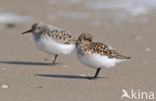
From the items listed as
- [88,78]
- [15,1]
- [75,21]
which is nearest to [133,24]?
[75,21]

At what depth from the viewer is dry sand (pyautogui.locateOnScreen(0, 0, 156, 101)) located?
7.31 m

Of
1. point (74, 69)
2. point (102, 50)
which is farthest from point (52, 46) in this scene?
point (102, 50)

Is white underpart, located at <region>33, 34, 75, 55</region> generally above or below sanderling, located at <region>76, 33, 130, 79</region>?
below

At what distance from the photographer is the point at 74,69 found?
31.2ft

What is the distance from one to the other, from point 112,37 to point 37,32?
11.5 ft

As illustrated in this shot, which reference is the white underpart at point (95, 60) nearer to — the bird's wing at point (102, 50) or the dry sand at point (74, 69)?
the bird's wing at point (102, 50)

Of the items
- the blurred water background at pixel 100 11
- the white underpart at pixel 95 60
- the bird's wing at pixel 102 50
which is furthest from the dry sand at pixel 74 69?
the blurred water background at pixel 100 11

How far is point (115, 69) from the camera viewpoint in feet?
31.1

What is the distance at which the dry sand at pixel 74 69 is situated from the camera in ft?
24.0

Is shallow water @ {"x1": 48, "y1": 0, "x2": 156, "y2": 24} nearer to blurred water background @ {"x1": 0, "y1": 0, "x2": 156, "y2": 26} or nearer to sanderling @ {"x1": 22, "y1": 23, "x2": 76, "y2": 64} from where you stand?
blurred water background @ {"x1": 0, "y1": 0, "x2": 156, "y2": 26}

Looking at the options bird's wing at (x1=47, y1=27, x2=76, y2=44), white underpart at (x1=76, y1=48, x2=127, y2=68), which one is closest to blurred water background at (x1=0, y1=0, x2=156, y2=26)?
bird's wing at (x1=47, y1=27, x2=76, y2=44)

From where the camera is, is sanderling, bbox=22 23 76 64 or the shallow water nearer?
sanderling, bbox=22 23 76 64

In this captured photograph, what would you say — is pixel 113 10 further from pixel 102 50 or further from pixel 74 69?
pixel 102 50

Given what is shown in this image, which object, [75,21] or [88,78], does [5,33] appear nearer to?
[75,21]
